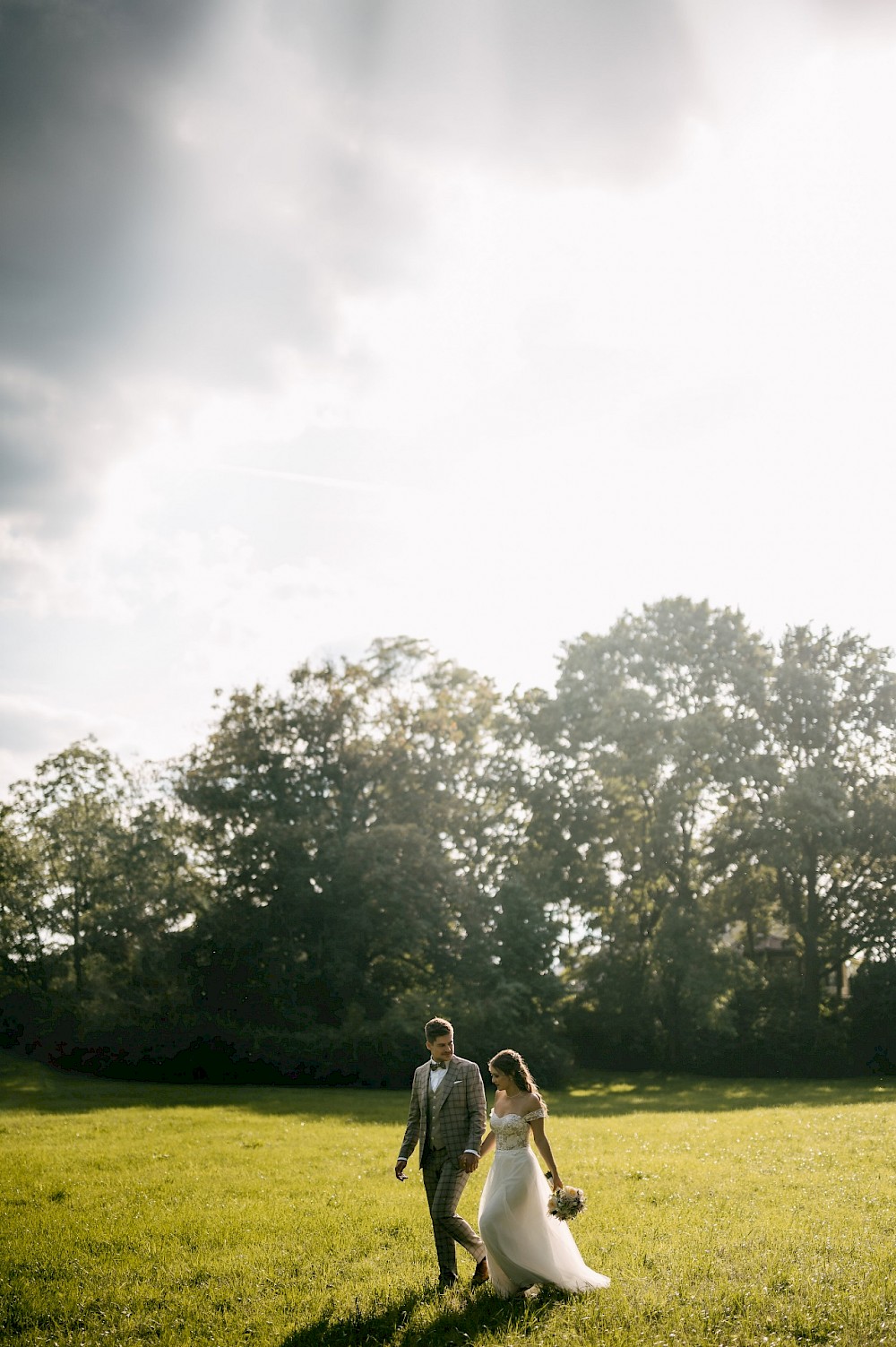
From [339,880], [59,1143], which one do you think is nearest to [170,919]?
[339,880]

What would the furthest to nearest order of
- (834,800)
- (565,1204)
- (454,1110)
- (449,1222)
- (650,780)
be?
(650,780) → (834,800) → (454,1110) → (449,1222) → (565,1204)

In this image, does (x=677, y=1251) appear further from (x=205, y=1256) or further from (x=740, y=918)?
(x=740, y=918)

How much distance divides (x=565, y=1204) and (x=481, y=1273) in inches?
44.3

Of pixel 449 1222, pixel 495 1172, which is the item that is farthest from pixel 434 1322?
pixel 495 1172

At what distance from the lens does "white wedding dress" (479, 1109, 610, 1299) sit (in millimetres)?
7898

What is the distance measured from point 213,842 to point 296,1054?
28.8 feet

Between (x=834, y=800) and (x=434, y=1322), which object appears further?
(x=834, y=800)

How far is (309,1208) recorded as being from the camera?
11406 millimetres

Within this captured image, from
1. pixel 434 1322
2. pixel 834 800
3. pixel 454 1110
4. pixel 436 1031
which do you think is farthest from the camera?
pixel 834 800

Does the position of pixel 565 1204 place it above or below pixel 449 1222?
above

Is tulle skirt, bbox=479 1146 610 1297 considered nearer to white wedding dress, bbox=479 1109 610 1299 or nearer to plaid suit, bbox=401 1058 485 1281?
white wedding dress, bbox=479 1109 610 1299

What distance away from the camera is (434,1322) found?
7.47 meters

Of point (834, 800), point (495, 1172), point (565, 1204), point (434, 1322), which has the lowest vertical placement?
point (434, 1322)

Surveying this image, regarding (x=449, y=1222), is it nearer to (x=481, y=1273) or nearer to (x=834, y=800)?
(x=481, y=1273)
